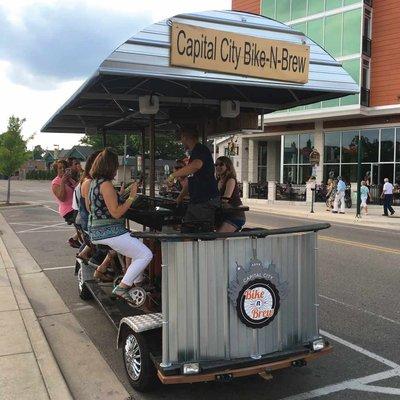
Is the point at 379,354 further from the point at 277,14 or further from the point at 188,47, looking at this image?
the point at 277,14

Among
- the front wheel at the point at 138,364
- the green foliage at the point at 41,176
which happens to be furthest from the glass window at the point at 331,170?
the green foliage at the point at 41,176

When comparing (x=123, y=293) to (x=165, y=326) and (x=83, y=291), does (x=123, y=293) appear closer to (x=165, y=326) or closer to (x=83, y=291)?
(x=165, y=326)

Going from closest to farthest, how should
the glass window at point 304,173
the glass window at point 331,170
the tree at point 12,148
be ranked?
the tree at point 12,148 < the glass window at point 331,170 < the glass window at point 304,173

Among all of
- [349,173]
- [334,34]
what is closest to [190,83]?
[349,173]

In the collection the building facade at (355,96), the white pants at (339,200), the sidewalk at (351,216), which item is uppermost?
the building facade at (355,96)

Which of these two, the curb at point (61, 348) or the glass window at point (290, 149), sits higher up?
the glass window at point (290, 149)

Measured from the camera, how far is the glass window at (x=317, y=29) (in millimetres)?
30638

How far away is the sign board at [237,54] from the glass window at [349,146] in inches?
1050

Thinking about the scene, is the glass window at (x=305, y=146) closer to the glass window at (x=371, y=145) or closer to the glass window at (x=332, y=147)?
the glass window at (x=332, y=147)

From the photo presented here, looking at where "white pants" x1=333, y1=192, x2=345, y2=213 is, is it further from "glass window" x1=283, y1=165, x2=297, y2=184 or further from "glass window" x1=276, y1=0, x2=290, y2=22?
"glass window" x1=276, y1=0, x2=290, y2=22

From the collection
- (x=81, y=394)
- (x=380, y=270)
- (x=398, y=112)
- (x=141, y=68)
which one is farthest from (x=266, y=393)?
(x=398, y=112)

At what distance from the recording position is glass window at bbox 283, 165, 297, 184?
34.9 metres

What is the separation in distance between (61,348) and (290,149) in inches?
1231

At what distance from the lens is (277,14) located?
33219 mm
